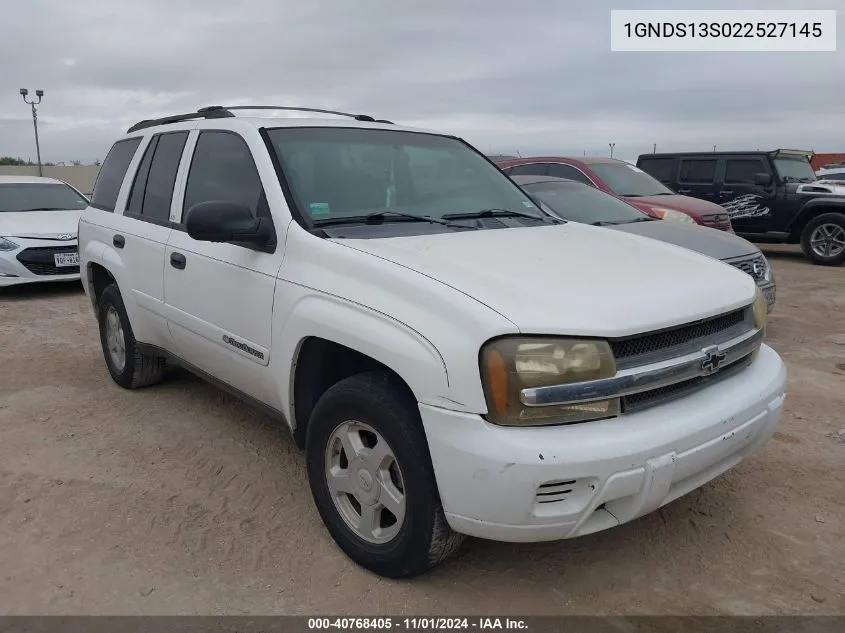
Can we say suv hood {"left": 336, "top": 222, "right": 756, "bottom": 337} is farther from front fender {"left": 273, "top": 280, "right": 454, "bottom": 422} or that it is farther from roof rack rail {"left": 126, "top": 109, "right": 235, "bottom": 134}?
roof rack rail {"left": 126, "top": 109, "right": 235, "bottom": 134}

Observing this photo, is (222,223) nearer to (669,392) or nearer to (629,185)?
(669,392)

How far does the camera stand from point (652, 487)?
2.32m

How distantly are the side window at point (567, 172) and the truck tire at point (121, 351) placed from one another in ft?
18.1

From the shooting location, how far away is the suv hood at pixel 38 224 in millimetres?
8523

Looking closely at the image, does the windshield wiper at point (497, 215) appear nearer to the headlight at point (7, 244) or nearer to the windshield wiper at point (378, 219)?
the windshield wiper at point (378, 219)

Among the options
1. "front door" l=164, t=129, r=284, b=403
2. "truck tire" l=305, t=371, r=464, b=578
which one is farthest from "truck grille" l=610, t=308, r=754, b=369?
"front door" l=164, t=129, r=284, b=403

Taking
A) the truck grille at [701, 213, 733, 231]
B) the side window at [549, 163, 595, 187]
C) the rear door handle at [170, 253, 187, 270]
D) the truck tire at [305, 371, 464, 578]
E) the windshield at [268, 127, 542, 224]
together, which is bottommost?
the truck tire at [305, 371, 464, 578]

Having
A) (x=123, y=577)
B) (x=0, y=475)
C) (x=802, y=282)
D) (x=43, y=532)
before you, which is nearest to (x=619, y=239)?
(x=123, y=577)

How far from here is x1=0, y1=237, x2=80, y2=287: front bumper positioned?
8.35m

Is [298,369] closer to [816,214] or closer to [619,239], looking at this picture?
[619,239]

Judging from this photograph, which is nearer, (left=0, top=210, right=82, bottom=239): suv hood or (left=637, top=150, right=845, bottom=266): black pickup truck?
(left=0, top=210, right=82, bottom=239): suv hood

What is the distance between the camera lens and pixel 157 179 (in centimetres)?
419

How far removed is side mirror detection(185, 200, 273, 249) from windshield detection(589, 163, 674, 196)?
6.33 metres

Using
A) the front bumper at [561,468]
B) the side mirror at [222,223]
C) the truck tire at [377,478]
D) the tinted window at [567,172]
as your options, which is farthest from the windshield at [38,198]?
the front bumper at [561,468]
